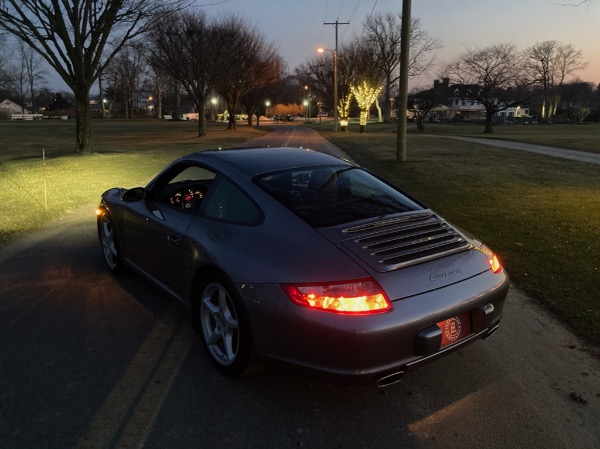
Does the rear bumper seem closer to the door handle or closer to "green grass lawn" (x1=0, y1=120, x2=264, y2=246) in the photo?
the door handle

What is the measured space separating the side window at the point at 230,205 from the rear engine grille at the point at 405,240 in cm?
66

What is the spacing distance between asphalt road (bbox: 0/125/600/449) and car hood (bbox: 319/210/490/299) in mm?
749

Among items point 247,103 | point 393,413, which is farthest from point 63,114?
point 393,413

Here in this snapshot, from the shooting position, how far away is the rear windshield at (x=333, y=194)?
3.16m

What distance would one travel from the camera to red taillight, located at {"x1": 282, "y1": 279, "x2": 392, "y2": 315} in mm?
2496

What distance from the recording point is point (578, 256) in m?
5.71

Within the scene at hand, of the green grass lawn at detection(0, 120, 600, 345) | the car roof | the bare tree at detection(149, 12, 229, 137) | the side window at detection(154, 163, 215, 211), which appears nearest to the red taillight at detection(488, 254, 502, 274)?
the green grass lawn at detection(0, 120, 600, 345)

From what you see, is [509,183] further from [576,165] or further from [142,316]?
[142,316]

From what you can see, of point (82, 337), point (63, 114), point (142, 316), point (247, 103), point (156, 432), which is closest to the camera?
point (156, 432)

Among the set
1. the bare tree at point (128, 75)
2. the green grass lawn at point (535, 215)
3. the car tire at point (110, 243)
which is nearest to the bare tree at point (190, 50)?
the green grass lawn at point (535, 215)

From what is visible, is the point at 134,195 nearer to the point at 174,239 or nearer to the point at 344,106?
the point at 174,239

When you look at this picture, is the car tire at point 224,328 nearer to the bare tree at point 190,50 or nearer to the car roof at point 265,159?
the car roof at point 265,159

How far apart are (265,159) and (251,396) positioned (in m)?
1.82

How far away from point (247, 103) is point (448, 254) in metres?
56.8
